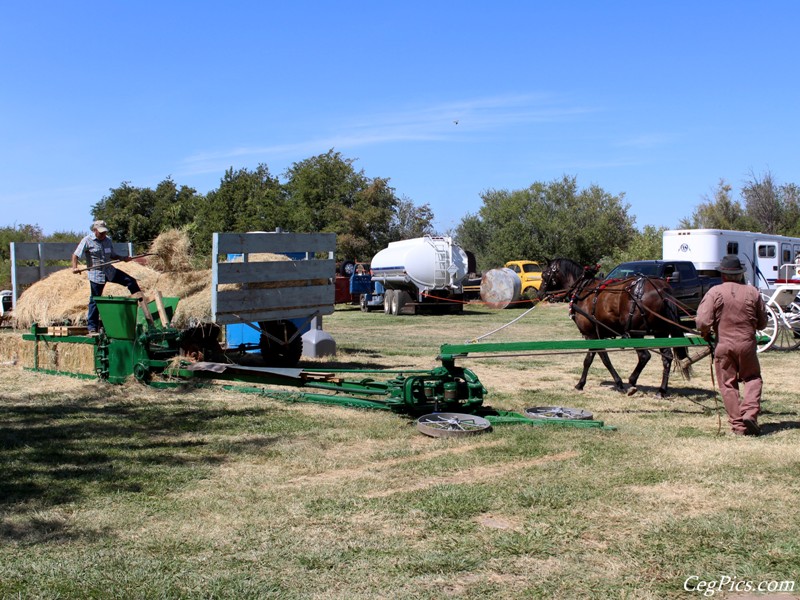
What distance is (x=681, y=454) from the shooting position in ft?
22.8

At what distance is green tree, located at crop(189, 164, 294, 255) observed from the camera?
51.2 metres

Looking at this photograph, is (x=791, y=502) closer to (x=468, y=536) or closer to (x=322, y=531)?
(x=468, y=536)

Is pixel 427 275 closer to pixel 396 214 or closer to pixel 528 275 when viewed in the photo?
pixel 528 275

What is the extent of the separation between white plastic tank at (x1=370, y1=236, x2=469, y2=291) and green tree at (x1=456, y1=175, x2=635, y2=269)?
84.7ft

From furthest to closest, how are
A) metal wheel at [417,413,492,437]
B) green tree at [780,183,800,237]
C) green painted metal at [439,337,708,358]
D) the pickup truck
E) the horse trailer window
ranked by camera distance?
green tree at [780,183,800,237] → the horse trailer window → the pickup truck → green painted metal at [439,337,708,358] → metal wheel at [417,413,492,437]

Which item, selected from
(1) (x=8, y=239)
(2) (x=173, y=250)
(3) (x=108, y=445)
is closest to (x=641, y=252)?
(1) (x=8, y=239)

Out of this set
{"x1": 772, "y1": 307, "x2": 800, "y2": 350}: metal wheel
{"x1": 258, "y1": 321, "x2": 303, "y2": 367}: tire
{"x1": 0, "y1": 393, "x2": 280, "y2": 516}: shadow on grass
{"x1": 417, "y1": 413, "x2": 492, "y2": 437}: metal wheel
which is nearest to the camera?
{"x1": 0, "y1": 393, "x2": 280, "y2": 516}: shadow on grass

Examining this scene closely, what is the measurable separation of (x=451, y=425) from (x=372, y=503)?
2222 mm

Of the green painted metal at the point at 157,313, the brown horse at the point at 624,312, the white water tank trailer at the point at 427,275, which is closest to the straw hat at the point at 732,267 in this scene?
the brown horse at the point at 624,312

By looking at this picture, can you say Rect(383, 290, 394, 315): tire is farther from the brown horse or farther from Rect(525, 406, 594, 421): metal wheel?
Rect(525, 406, 594, 421): metal wheel

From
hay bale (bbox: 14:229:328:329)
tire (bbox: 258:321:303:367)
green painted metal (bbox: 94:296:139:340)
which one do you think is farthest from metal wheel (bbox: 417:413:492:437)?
tire (bbox: 258:321:303:367)

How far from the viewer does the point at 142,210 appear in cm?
5091

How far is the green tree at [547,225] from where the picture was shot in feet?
179

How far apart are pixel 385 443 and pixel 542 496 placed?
208 cm
